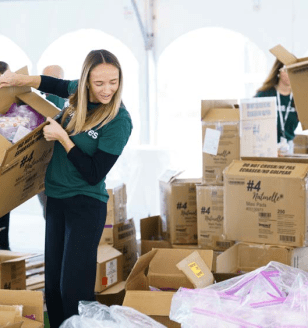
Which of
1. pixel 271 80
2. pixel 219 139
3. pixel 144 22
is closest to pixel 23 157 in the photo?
pixel 219 139

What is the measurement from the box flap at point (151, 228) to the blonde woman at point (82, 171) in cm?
150

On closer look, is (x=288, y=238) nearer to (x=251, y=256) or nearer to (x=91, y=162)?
(x=251, y=256)

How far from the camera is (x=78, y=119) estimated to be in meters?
2.08

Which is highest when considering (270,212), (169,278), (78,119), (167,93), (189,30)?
(189,30)

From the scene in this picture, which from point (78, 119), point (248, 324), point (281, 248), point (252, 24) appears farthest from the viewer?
point (252, 24)

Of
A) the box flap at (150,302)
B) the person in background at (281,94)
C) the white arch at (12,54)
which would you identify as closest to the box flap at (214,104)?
the person in background at (281,94)

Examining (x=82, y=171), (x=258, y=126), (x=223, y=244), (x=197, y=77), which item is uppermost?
(x=197, y=77)

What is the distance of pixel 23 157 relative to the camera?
215cm

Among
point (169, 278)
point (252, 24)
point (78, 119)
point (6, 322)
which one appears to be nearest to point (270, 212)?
point (169, 278)

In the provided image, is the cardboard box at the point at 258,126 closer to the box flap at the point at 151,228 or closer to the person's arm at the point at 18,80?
the box flap at the point at 151,228

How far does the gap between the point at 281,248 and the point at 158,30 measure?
343 cm

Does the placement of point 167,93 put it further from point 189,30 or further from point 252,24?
point 252,24

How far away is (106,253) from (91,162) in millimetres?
1318

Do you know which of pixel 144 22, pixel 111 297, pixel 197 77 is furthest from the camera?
pixel 197 77
